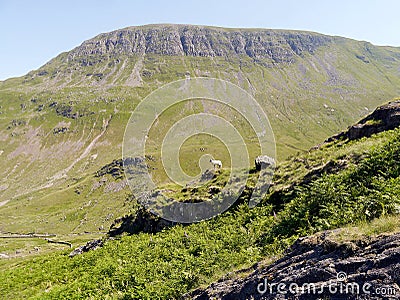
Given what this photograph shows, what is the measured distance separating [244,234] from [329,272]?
35.8 feet

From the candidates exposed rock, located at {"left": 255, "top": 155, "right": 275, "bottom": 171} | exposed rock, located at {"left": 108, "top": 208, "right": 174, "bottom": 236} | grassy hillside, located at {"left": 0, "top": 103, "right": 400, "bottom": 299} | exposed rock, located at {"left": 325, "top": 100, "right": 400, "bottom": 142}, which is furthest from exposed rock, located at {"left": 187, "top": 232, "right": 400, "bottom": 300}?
exposed rock, located at {"left": 325, "top": 100, "right": 400, "bottom": 142}

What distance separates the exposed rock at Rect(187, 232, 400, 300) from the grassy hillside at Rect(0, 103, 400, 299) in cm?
99

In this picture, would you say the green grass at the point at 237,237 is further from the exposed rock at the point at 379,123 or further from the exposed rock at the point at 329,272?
the exposed rock at the point at 379,123

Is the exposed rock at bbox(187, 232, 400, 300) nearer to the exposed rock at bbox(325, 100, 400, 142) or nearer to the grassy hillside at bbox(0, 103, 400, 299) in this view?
the grassy hillside at bbox(0, 103, 400, 299)

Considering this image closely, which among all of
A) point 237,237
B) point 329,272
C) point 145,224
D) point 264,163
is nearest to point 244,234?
point 237,237

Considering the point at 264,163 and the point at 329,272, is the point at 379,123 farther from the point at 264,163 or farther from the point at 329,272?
the point at 329,272

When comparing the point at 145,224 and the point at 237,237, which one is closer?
the point at 237,237

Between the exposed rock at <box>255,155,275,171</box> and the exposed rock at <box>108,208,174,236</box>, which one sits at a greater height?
the exposed rock at <box>255,155,275,171</box>

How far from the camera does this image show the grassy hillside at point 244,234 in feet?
37.2

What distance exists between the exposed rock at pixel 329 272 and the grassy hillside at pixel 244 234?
0.99 m

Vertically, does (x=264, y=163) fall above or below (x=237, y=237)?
above

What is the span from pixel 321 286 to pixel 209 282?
6303 mm

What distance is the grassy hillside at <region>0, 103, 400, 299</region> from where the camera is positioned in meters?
11.3

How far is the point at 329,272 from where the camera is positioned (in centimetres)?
718
